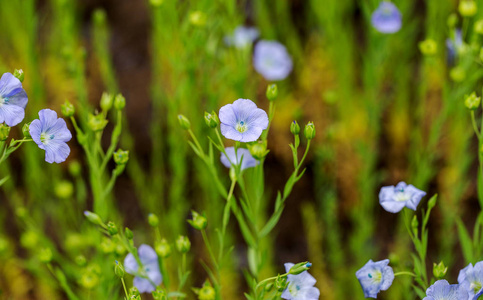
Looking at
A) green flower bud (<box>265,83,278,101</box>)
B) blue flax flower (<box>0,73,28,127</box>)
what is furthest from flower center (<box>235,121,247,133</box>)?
blue flax flower (<box>0,73,28,127</box>)

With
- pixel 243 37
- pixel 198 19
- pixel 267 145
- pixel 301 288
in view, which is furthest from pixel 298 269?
pixel 243 37

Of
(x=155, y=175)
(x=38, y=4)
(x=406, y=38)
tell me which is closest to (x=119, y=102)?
(x=155, y=175)

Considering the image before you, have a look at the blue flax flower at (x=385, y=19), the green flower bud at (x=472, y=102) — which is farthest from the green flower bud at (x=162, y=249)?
the blue flax flower at (x=385, y=19)

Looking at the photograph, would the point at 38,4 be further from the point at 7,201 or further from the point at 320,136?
the point at 320,136

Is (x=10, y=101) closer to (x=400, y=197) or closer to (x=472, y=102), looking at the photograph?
(x=400, y=197)

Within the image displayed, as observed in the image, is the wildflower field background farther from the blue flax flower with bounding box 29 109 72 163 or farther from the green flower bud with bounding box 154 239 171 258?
the blue flax flower with bounding box 29 109 72 163

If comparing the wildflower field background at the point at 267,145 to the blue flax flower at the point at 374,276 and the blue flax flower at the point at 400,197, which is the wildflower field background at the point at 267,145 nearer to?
the blue flax flower at the point at 400,197
